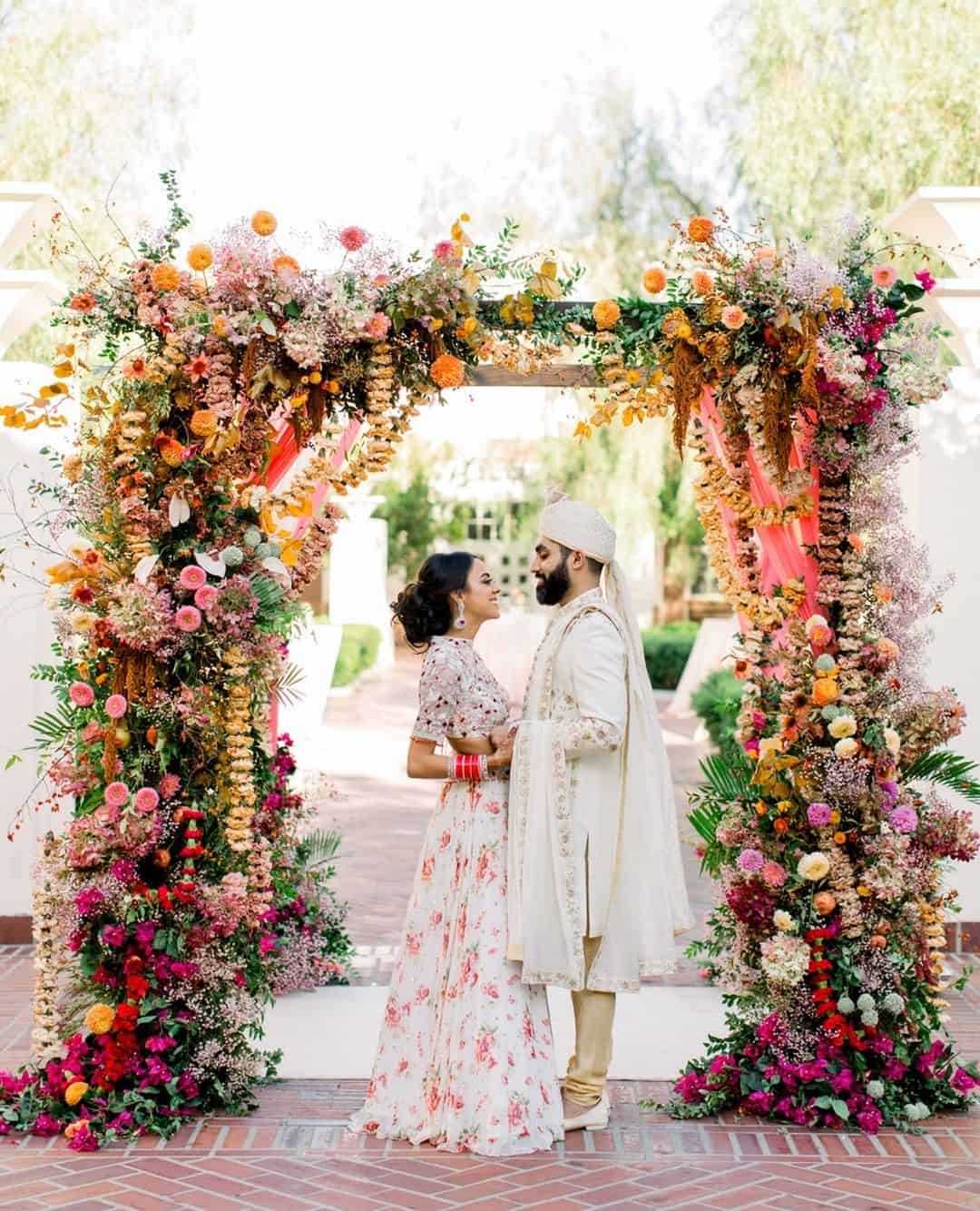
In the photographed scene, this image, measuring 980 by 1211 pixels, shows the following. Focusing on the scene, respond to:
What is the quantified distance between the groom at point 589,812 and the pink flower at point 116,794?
4.09ft

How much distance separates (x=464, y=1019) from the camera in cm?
475

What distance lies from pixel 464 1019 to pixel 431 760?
2.60 feet

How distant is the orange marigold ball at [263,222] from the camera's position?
16.4 ft

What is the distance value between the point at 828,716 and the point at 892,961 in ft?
2.71

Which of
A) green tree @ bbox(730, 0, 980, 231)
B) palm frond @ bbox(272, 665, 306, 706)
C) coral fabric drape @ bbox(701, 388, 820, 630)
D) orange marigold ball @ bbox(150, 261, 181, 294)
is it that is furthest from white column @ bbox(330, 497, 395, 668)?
orange marigold ball @ bbox(150, 261, 181, 294)

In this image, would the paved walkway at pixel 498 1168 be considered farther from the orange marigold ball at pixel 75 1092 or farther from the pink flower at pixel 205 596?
the pink flower at pixel 205 596

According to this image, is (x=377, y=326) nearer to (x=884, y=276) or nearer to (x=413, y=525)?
(x=884, y=276)

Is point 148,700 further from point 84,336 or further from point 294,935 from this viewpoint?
point 294,935

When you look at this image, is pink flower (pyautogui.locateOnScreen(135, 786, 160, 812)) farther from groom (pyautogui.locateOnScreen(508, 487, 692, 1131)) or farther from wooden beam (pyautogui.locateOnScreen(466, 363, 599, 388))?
wooden beam (pyautogui.locateOnScreen(466, 363, 599, 388))

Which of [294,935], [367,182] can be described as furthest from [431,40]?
[294,935]

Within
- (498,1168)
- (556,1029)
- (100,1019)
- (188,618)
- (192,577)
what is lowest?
(498,1168)

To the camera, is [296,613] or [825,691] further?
[296,613]

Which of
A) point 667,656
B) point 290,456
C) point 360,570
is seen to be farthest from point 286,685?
point 360,570

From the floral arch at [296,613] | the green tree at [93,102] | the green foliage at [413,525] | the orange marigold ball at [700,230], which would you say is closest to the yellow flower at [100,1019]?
the floral arch at [296,613]
